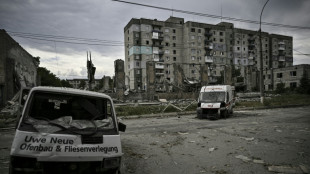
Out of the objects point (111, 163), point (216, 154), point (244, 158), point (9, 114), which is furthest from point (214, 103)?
point (9, 114)

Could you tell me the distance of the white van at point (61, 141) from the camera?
2547 mm

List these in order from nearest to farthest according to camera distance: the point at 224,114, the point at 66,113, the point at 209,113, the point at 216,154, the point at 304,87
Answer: the point at 66,113 → the point at 216,154 → the point at 209,113 → the point at 224,114 → the point at 304,87

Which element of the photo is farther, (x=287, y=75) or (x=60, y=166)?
(x=287, y=75)

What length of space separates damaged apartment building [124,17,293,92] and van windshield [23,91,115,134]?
45507mm

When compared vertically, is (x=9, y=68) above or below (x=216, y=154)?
above

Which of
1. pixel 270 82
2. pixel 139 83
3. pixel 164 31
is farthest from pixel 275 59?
pixel 139 83

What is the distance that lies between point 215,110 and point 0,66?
811 inches

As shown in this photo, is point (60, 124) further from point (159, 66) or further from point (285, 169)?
point (159, 66)

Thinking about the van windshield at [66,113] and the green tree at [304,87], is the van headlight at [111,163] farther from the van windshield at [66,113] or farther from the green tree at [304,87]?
the green tree at [304,87]

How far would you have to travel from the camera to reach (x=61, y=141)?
8.86ft

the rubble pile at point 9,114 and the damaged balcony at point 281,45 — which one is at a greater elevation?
the damaged balcony at point 281,45

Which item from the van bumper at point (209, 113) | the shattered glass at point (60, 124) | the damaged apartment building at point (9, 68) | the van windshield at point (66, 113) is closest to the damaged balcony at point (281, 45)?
the van bumper at point (209, 113)

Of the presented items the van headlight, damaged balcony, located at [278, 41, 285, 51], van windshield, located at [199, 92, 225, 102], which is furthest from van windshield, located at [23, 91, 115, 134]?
damaged balcony, located at [278, 41, 285, 51]

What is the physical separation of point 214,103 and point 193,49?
51.5 m
